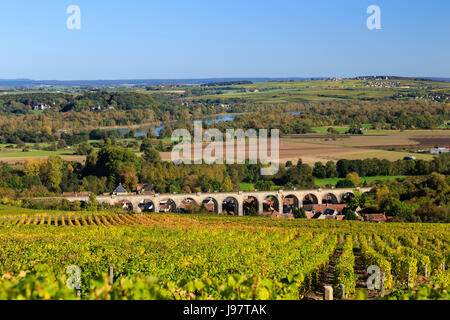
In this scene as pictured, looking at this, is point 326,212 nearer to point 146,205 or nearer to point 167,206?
point 167,206

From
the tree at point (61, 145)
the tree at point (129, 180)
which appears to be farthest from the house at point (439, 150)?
the tree at point (61, 145)

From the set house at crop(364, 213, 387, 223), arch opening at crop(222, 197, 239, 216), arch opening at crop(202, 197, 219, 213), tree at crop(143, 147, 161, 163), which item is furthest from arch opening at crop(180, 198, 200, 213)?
tree at crop(143, 147, 161, 163)

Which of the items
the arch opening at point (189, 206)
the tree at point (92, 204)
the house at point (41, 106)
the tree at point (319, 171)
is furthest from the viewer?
the house at point (41, 106)

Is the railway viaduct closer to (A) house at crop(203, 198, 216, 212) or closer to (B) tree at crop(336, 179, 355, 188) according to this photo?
(A) house at crop(203, 198, 216, 212)

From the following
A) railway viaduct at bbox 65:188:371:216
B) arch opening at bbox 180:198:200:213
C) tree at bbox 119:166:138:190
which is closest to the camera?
arch opening at bbox 180:198:200:213

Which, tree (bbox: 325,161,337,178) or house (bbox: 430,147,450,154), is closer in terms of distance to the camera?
tree (bbox: 325,161,337,178)

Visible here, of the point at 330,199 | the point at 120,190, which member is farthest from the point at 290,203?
the point at 120,190

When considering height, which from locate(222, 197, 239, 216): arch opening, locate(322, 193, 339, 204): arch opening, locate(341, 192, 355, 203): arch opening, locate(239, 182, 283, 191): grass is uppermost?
locate(239, 182, 283, 191): grass

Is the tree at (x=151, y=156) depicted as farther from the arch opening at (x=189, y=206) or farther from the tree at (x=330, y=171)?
the tree at (x=330, y=171)
